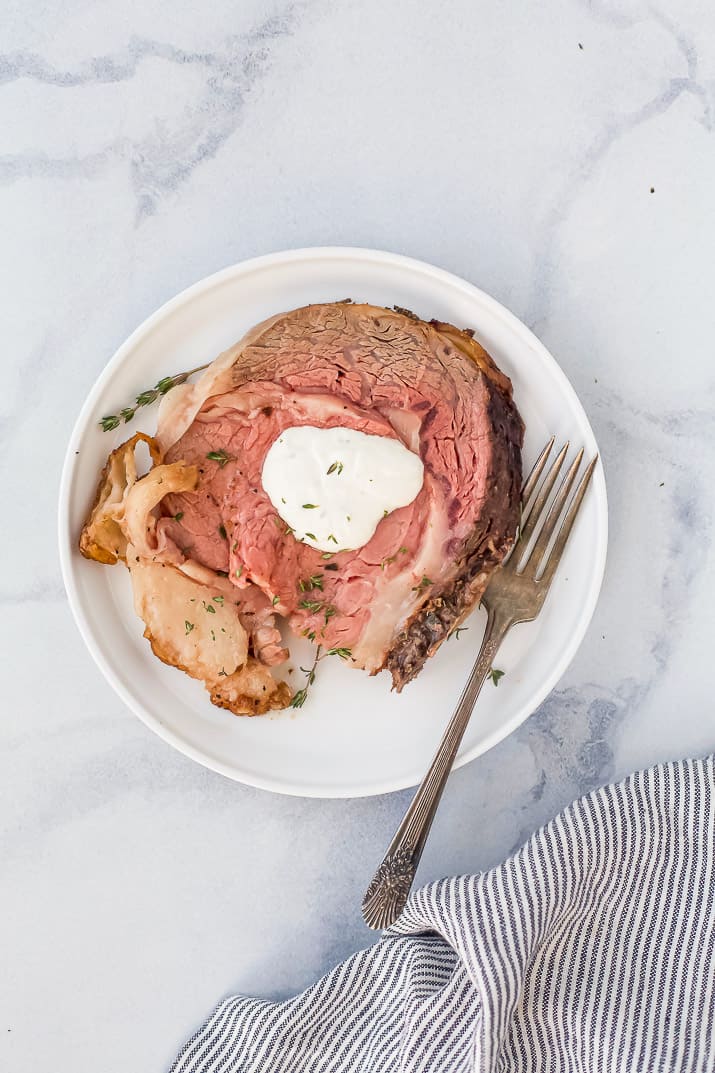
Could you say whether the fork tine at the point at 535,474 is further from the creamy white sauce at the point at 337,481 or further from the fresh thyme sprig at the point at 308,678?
the fresh thyme sprig at the point at 308,678

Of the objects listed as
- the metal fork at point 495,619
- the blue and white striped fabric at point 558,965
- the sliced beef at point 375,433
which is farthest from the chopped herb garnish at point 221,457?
the blue and white striped fabric at point 558,965

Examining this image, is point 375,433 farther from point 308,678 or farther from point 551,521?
point 308,678

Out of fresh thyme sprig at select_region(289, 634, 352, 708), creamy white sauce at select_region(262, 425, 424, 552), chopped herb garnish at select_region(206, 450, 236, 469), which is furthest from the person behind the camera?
fresh thyme sprig at select_region(289, 634, 352, 708)

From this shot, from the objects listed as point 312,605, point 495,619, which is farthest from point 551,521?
point 312,605

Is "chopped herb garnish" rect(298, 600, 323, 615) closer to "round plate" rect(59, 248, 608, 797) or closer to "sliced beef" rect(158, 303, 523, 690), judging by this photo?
"sliced beef" rect(158, 303, 523, 690)

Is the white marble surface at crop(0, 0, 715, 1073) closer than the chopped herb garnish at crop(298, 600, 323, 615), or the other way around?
the chopped herb garnish at crop(298, 600, 323, 615)

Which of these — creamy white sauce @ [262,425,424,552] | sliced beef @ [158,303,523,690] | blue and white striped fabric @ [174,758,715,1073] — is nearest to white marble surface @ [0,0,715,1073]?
blue and white striped fabric @ [174,758,715,1073]
